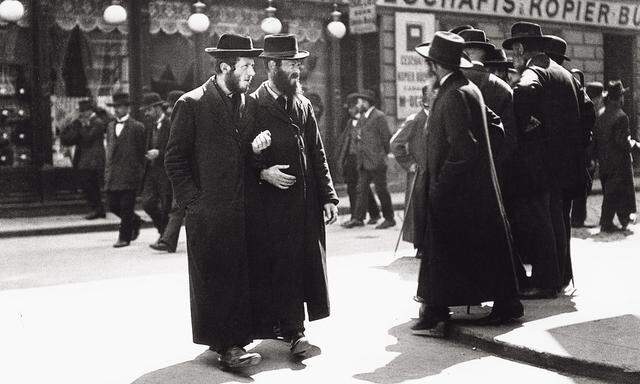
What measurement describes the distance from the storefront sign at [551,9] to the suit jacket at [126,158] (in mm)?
9341

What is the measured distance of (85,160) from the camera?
56.2 feet

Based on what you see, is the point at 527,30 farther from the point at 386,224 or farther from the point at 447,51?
the point at 386,224

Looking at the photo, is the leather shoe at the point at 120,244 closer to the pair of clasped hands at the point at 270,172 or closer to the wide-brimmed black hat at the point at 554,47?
the wide-brimmed black hat at the point at 554,47

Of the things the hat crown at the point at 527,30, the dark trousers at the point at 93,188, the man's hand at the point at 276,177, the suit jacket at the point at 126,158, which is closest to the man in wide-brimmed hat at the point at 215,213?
the man's hand at the point at 276,177

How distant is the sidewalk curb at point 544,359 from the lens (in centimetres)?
577

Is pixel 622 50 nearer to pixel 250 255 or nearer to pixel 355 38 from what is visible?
pixel 355 38

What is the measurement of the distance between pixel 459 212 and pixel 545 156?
1627 millimetres

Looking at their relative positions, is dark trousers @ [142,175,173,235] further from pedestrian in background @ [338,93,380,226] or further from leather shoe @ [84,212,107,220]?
leather shoe @ [84,212,107,220]

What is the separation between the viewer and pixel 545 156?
8164 mm

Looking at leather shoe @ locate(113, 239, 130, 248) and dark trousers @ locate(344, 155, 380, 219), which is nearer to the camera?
leather shoe @ locate(113, 239, 130, 248)

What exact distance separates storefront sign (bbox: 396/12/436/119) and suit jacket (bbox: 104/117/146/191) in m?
9.38

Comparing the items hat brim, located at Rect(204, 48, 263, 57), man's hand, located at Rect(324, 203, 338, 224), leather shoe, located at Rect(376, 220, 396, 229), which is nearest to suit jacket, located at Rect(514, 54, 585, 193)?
man's hand, located at Rect(324, 203, 338, 224)

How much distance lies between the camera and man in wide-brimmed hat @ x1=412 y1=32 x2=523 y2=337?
6809 mm

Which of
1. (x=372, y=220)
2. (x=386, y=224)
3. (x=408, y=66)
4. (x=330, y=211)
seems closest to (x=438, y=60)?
(x=330, y=211)
